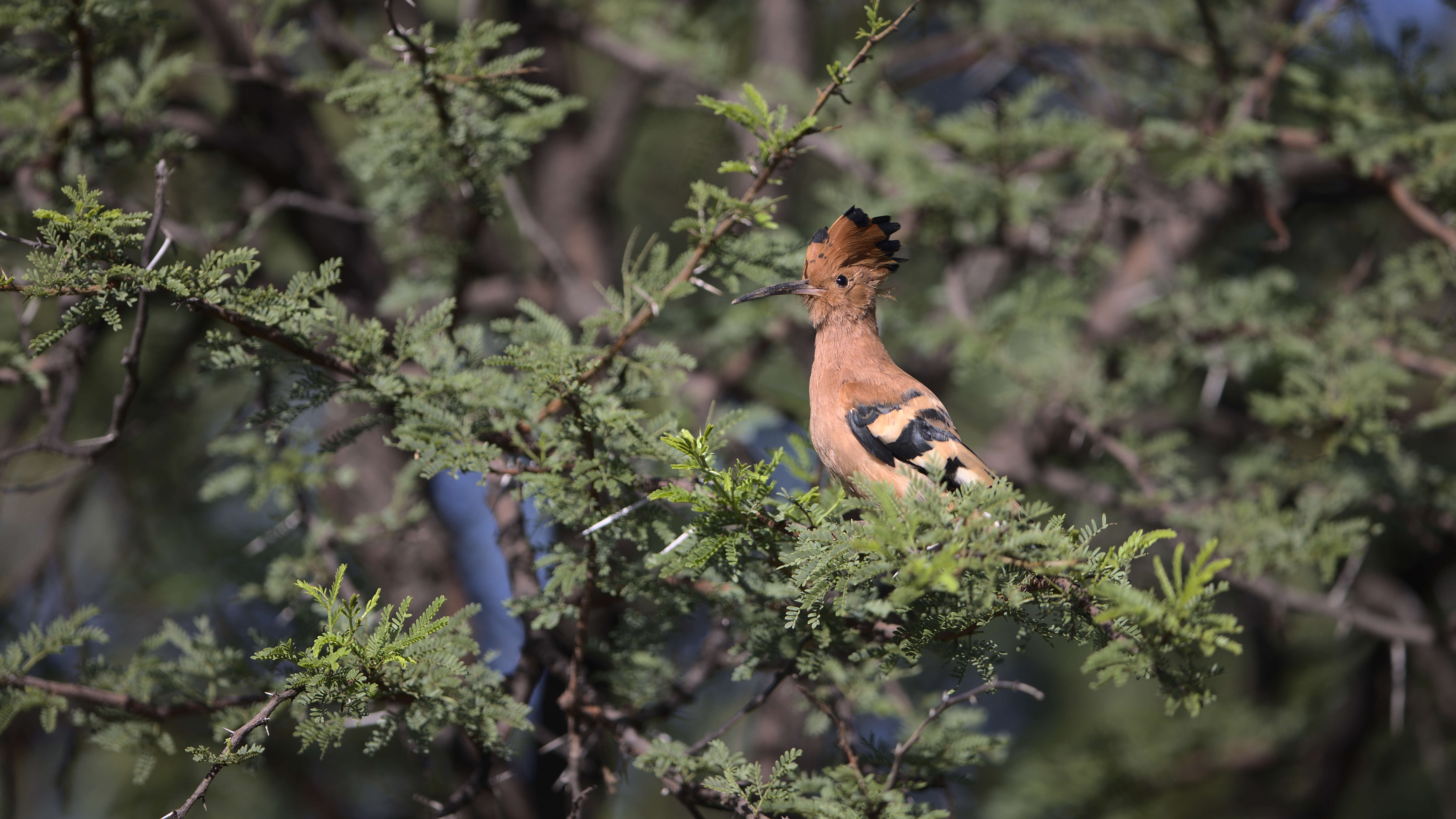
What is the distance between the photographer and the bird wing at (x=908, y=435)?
9.78 ft

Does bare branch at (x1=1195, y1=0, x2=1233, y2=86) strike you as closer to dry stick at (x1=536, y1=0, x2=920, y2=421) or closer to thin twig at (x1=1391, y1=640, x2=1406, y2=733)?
dry stick at (x1=536, y1=0, x2=920, y2=421)

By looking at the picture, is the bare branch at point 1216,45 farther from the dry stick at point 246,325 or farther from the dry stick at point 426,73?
the dry stick at point 246,325

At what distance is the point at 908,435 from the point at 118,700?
8.44ft

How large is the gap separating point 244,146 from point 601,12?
2360mm

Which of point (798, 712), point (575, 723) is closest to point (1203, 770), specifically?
point (798, 712)

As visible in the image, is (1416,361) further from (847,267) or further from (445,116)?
(445,116)

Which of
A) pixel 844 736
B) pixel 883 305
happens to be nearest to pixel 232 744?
pixel 844 736

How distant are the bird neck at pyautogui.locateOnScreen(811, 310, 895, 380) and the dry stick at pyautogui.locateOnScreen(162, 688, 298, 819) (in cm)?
199

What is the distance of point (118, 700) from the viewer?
2.86 meters

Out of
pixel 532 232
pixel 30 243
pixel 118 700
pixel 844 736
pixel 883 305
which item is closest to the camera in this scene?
pixel 30 243

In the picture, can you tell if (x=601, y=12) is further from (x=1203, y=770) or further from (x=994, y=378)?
→ (x=1203, y=770)

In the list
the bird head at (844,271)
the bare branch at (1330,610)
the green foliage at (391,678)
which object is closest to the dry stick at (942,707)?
the green foliage at (391,678)

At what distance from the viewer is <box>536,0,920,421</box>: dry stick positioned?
7.69 feet

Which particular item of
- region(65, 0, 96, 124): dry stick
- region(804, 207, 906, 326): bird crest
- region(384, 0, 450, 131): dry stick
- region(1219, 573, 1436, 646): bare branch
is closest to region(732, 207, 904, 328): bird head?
region(804, 207, 906, 326): bird crest
